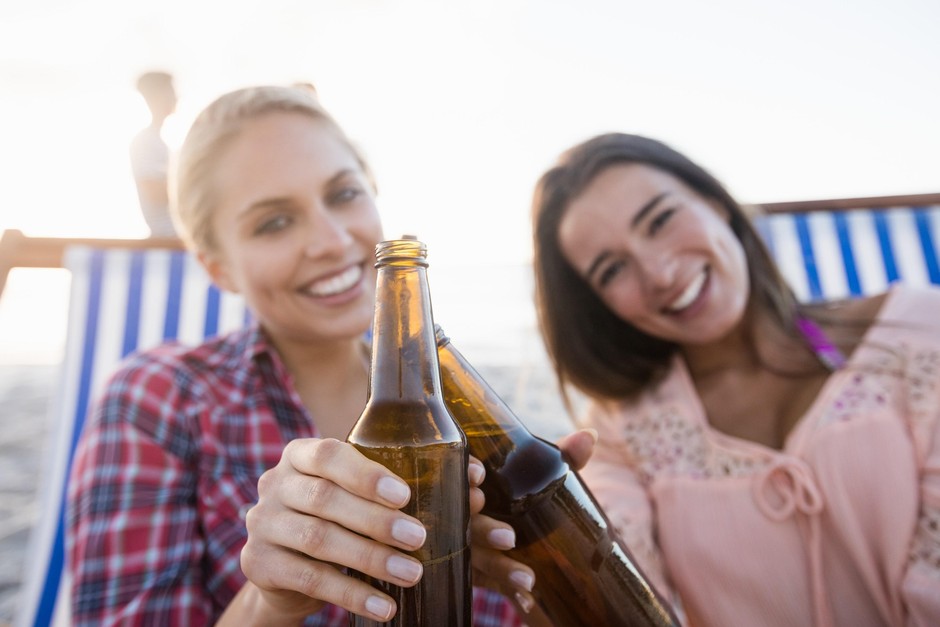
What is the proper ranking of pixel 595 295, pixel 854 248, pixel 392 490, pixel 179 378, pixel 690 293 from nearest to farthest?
1. pixel 392 490
2. pixel 179 378
3. pixel 690 293
4. pixel 595 295
5. pixel 854 248

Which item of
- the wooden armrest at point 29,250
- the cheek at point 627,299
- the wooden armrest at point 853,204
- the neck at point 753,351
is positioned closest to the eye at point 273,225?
the cheek at point 627,299

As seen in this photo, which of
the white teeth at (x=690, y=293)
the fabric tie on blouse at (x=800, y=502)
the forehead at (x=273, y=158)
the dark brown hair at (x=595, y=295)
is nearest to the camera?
the fabric tie on blouse at (x=800, y=502)

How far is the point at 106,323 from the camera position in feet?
6.39

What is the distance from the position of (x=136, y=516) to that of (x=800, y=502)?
106 cm

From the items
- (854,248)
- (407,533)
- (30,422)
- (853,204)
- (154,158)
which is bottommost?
(30,422)

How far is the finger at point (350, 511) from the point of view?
0.45 m

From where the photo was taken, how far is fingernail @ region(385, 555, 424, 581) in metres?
0.45

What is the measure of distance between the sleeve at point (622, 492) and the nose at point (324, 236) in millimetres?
607

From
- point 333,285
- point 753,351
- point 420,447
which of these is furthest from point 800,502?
point 333,285

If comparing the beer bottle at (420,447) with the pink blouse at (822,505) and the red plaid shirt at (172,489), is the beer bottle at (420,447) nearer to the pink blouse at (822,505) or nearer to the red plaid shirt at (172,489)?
the red plaid shirt at (172,489)

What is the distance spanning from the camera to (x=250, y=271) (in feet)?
3.58

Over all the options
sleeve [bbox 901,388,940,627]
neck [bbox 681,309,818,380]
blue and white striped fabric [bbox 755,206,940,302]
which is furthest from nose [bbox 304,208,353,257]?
blue and white striped fabric [bbox 755,206,940,302]

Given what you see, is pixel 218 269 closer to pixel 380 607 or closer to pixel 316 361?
pixel 316 361

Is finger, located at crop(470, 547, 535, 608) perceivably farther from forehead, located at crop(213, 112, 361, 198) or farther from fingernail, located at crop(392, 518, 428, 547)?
forehead, located at crop(213, 112, 361, 198)
